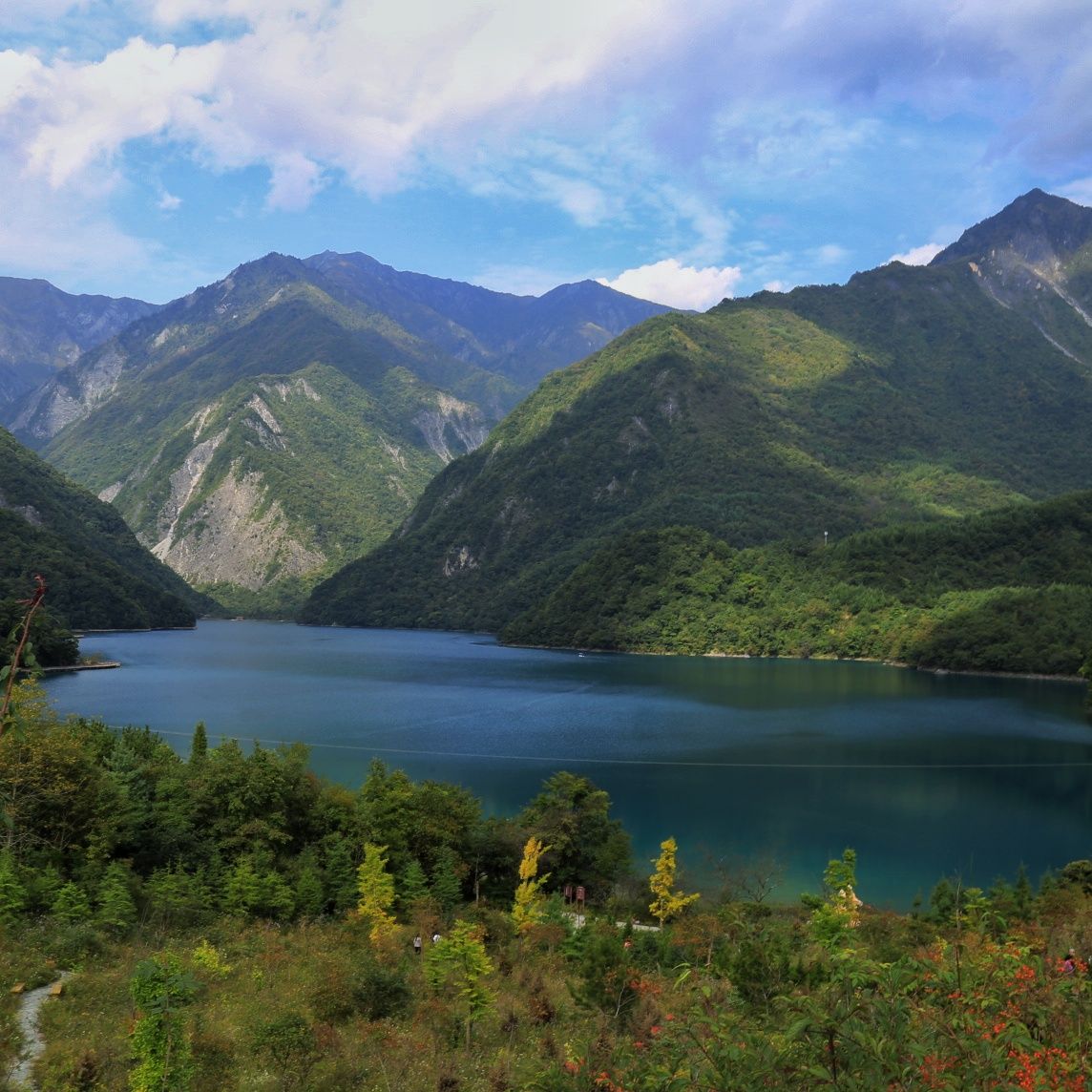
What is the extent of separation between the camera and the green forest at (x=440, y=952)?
199 inches

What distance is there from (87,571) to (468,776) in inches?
4395

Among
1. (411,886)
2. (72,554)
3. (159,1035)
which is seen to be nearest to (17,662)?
(159,1035)

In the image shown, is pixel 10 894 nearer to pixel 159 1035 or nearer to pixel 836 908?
pixel 159 1035

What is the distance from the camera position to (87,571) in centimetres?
14188

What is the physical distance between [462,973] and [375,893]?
876cm

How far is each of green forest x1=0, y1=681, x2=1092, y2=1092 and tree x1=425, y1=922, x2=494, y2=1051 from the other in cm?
6

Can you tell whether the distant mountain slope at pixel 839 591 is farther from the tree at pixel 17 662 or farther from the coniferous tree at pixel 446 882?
the tree at pixel 17 662

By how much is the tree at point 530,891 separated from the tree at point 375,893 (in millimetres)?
3232

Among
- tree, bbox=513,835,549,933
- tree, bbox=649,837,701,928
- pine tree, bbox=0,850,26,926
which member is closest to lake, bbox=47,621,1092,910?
tree, bbox=649,837,701,928

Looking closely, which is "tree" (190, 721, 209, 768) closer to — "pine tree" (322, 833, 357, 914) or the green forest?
the green forest

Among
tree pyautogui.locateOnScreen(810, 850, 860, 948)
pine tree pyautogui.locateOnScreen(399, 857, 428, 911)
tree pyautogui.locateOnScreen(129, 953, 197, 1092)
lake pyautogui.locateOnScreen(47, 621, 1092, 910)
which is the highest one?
tree pyautogui.locateOnScreen(129, 953, 197, 1092)

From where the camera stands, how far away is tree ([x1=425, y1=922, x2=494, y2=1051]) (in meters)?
13.3

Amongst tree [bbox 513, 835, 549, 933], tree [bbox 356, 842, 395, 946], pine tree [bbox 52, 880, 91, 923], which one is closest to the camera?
pine tree [bbox 52, 880, 91, 923]

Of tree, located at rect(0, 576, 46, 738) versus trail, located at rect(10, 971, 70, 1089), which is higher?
tree, located at rect(0, 576, 46, 738)
